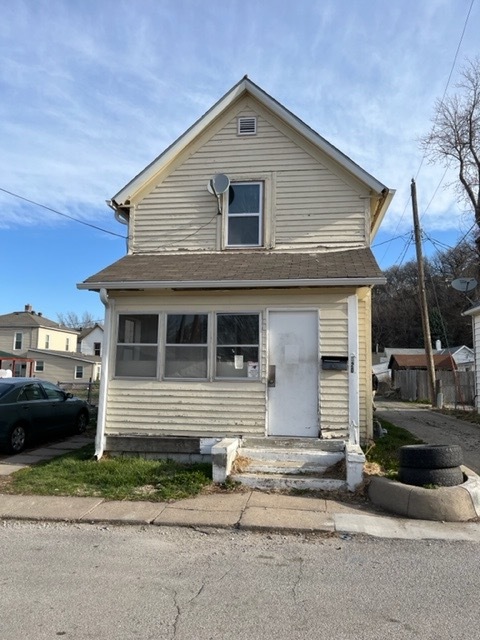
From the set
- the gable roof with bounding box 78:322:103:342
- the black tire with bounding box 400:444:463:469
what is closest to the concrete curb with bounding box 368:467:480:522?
the black tire with bounding box 400:444:463:469

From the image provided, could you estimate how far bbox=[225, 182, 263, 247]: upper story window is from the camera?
1033 centimetres

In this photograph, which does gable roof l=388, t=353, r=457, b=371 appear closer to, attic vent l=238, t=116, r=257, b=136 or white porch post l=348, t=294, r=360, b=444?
attic vent l=238, t=116, r=257, b=136

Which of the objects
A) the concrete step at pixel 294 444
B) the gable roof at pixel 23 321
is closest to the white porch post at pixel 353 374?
the concrete step at pixel 294 444

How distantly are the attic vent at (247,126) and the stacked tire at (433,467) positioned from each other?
7287mm

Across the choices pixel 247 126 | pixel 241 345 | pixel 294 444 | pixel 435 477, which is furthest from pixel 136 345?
pixel 435 477

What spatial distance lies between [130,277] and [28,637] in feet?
Answer: 20.6

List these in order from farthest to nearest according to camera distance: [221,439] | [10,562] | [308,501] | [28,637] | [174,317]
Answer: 1. [174,317]
2. [221,439]
3. [308,501]
4. [10,562]
5. [28,637]

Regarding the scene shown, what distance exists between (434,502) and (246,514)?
2241 mm

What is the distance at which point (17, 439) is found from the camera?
32.6 ft

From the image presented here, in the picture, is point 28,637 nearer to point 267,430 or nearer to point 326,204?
point 267,430

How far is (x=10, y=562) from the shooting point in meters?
4.68

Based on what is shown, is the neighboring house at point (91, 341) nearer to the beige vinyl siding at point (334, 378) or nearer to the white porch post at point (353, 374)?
the beige vinyl siding at point (334, 378)

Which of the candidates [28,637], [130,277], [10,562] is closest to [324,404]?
[130,277]

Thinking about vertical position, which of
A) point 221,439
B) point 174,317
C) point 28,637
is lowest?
point 28,637
